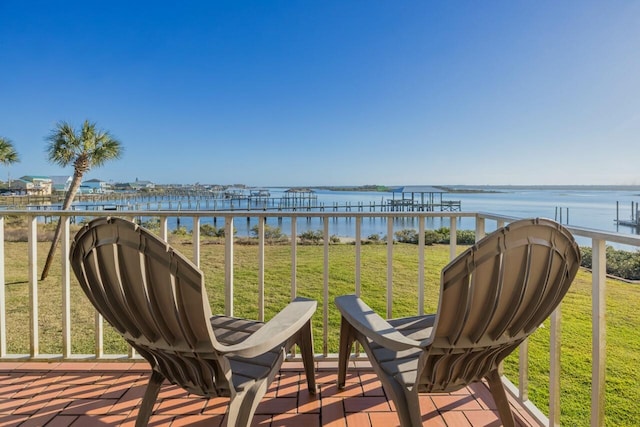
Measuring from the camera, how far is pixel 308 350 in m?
2.07

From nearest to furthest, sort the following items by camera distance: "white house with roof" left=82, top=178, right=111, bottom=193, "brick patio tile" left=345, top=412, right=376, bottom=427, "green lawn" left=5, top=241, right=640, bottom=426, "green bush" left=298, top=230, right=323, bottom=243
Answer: "brick patio tile" left=345, top=412, right=376, bottom=427 → "green lawn" left=5, top=241, right=640, bottom=426 → "green bush" left=298, top=230, right=323, bottom=243 → "white house with roof" left=82, top=178, right=111, bottom=193

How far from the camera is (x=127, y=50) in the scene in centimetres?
1135

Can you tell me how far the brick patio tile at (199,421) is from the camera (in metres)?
1.85

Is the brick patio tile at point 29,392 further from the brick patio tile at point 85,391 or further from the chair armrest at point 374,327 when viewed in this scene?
the chair armrest at point 374,327

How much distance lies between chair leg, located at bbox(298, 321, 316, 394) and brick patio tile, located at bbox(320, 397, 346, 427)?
131 millimetres

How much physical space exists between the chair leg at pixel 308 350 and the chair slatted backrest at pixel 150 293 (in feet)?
2.34

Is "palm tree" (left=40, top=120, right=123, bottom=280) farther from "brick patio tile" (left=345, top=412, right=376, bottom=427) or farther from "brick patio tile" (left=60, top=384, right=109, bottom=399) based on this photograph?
"brick patio tile" (left=345, top=412, right=376, bottom=427)

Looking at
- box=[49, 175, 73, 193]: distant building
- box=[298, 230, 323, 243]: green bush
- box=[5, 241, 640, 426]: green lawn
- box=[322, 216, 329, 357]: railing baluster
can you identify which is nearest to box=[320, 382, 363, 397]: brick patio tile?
box=[322, 216, 329, 357]: railing baluster

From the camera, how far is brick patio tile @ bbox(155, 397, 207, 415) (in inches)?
77.3

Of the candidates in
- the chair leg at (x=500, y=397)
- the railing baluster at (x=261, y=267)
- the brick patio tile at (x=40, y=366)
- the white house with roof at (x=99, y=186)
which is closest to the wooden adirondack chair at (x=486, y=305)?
the chair leg at (x=500, y=397)

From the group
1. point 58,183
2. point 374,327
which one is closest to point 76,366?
point 374,327

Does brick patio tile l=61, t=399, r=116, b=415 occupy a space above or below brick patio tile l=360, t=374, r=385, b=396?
above

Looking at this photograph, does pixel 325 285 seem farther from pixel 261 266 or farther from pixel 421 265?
pixel 421 265

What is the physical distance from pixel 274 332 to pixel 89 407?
1444 millimetres
